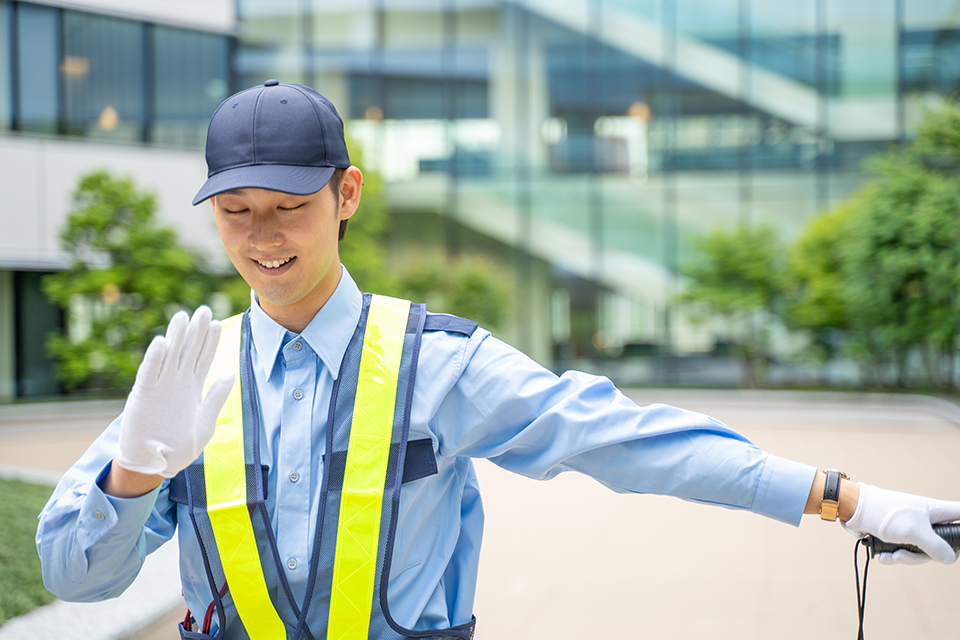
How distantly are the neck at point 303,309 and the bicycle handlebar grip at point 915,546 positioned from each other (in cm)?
126

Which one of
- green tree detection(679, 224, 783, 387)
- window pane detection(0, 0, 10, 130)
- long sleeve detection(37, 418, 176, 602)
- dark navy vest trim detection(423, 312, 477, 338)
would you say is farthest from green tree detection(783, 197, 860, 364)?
window pane detection(0, 0, 10, 130)

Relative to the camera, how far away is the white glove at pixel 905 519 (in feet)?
5.22

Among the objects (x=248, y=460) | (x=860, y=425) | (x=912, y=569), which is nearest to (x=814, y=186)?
(x=860, y=425)

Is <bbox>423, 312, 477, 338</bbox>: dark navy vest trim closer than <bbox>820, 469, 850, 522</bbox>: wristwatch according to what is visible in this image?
No

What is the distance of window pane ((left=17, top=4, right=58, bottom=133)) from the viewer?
56.3 ft

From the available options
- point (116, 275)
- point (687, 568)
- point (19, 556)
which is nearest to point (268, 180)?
point (19, 556)

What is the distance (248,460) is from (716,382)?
17.6 m

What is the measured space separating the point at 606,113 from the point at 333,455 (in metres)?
19.2

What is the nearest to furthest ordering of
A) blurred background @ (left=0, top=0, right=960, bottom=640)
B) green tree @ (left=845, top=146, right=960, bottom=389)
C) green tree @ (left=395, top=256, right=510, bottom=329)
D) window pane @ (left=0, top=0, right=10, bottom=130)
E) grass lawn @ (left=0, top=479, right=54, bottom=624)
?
1. grass lawn @ (left=0, top=479, right=54, bottom=624)
2. green tree @ (left=845, top=146, right=960, bottom=389)
3. blurred background @ (left=0, top=0, right=960, bottom=640)
4. window pane @ (left=0, top=0, right=10, bottom=130)
5. green tree @ (left=395, top=256, right=510, bottom=329)

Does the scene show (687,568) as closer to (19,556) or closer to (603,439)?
(19,556)

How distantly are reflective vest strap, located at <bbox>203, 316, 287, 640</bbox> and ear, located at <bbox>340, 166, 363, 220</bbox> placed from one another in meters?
0.52

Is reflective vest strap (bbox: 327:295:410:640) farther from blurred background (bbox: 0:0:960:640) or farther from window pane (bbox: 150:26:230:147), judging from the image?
window pane (bbox: 150:26:230:147)

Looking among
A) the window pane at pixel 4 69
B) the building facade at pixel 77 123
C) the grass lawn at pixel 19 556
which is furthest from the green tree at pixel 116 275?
the grass lawn at pixel 19 556

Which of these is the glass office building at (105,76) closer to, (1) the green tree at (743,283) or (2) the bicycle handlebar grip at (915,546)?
(1) the green tree at (743,283)
